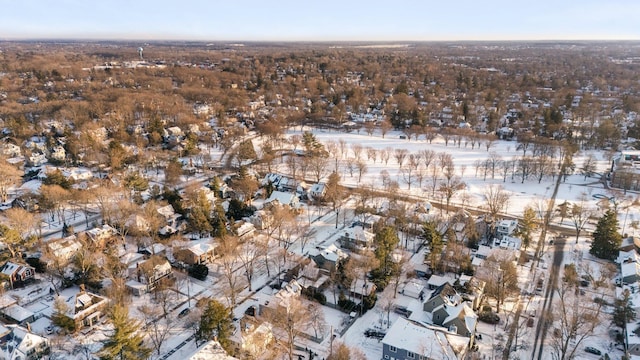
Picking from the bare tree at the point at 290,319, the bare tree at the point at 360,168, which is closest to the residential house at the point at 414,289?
the bare tree at the point at 290,319

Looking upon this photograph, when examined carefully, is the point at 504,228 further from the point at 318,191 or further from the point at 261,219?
the point at 261,219

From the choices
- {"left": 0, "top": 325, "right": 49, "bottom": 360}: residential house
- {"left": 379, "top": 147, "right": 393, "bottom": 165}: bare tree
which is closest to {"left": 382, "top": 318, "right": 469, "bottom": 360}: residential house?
{"left": 0, "top": 325, "right": 49, "bottom": 360}: residential house

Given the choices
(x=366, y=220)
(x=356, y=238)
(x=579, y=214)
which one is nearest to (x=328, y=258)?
(x=356, y=238)

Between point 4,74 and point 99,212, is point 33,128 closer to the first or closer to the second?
point 99,212

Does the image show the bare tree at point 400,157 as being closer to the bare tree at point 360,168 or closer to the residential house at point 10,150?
the bare tree at point 360,168

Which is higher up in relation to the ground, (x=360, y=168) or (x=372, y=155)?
(x=360, y=168)

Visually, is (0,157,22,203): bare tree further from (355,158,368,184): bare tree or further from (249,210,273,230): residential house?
(355,158,368,184): bare tree
